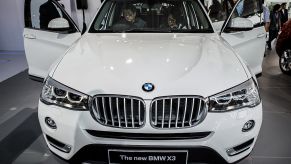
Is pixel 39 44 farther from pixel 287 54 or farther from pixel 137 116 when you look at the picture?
pixel 287 54

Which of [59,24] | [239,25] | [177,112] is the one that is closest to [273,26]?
[239,25]

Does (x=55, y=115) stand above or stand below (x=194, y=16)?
below

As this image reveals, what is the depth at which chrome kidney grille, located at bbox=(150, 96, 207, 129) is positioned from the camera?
1704mm

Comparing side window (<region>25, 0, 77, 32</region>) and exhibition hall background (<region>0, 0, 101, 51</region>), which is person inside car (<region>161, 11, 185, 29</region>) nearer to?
side window (<region>25, 0, 77, 32</region>)

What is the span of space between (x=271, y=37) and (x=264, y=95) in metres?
4.30

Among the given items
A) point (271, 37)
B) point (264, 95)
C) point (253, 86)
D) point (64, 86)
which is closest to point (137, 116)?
point (64, 86)

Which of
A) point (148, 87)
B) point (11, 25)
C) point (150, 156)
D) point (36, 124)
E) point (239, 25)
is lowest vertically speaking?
point (36, 124)

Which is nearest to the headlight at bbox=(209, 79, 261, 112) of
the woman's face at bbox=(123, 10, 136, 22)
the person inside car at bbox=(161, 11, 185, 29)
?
the person inside car at bbox=(161, 11, 185, 29)

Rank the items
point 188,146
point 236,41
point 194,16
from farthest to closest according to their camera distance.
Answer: point 194,16, point 236,41, point 188,146

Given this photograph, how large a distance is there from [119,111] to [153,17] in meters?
1.43

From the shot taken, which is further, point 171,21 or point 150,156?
point 171,21

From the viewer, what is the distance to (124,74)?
1.85 meters

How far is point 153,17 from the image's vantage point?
9.56ft

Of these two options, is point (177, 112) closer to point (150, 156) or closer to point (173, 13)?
point (150, 156)
